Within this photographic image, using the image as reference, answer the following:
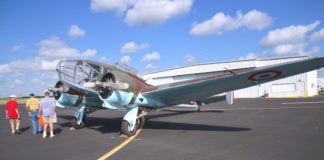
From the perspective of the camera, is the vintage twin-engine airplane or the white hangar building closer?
the vintage twin-engine airplane

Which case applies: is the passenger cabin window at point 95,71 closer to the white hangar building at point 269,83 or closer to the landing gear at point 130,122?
the landing gear at point 130,122

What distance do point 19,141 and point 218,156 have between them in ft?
22.5

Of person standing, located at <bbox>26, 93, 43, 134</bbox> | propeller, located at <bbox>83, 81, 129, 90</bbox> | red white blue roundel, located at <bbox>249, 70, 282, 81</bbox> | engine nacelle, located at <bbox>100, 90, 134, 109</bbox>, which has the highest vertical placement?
red white blue roundel, located at <bbox>249, 70, 282, 81</bbox>

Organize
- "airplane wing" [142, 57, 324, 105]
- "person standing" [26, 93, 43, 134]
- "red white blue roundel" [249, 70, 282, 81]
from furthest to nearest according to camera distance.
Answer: "person standing" [26, 93, 43, 134]
"red white blue roundel" [249, 70, 282, 81]
"airplane wing" [142, 57, 324, 105]

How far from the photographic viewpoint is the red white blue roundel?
5.93m

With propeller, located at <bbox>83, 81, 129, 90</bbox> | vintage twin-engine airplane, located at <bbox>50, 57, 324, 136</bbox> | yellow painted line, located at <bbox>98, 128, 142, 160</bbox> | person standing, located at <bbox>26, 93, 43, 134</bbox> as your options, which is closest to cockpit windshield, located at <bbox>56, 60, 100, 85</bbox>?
vintage twin-engine airplane, located at <bbox>50, 57, 324, 136</bbox>

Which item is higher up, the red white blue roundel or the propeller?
the red white blue roundel

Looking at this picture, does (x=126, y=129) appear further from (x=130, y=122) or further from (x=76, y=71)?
(x=76, y=71)

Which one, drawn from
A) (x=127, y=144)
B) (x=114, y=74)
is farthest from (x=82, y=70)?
(x=127, y=144)

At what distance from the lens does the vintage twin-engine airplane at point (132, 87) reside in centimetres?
600

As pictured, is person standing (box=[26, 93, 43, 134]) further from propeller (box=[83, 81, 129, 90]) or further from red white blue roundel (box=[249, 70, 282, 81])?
red white blue roundel (box=[249, 70, 282, 81])

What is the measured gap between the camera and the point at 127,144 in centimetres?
643

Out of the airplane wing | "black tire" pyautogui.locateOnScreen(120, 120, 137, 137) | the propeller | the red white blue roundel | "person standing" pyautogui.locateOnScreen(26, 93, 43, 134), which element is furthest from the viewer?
"person standing" pyautogui.locateOnScreen(26, 93, 43, 134)

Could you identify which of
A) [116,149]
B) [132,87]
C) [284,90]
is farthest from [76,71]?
[284,90]
